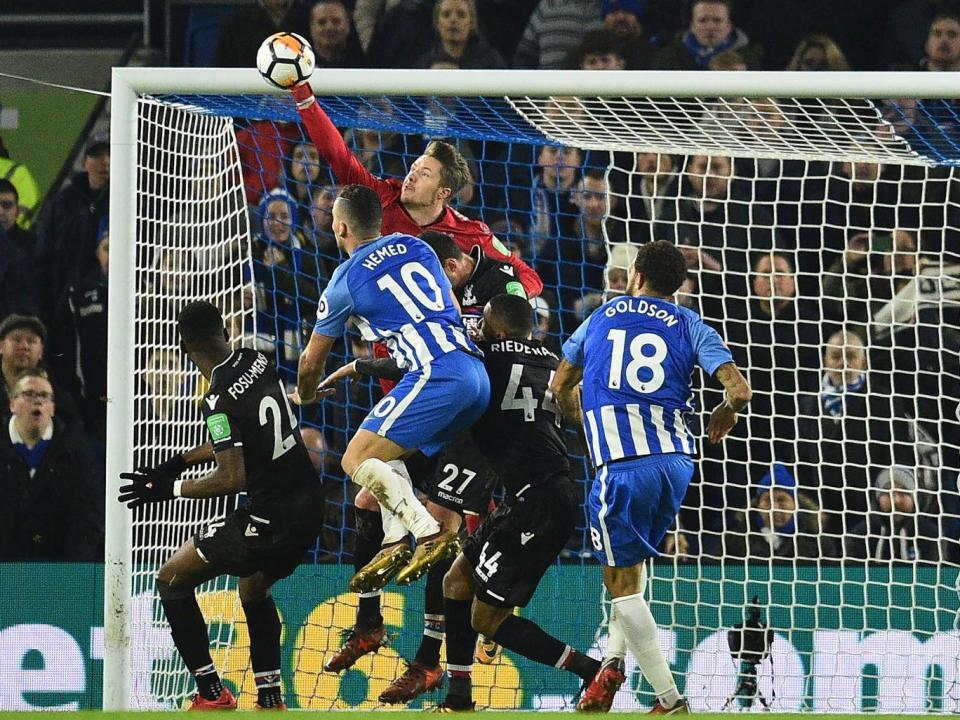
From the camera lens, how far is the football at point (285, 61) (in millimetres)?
6781

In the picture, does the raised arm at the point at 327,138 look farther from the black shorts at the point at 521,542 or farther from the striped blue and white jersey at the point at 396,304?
the black shorts at the point at 521,542

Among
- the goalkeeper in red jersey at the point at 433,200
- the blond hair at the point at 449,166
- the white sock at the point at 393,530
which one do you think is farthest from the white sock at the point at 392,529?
the blond hair at the point at 449,166

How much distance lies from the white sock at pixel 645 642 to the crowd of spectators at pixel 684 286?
1.90m

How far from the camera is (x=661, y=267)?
21.4ft

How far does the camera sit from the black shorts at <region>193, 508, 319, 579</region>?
6.86 meters

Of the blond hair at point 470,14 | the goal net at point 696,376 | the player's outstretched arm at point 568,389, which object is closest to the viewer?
the player's outstretched arm at point 568,389

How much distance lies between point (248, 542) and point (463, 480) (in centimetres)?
102

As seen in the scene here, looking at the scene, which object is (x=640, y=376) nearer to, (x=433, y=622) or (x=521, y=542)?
(x=521, y=542)

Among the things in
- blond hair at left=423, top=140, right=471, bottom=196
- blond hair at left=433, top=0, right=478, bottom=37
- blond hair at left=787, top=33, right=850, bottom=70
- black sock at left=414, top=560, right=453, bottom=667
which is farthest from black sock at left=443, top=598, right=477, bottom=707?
blond hair at left=787, top=33, right=850, bottom=70

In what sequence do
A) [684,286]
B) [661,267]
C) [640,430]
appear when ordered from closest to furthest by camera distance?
[640,430] < [661,267] < [684,286]

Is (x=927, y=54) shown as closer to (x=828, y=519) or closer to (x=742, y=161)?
(x=742, y=161)

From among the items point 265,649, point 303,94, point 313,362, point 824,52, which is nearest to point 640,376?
point 313,362

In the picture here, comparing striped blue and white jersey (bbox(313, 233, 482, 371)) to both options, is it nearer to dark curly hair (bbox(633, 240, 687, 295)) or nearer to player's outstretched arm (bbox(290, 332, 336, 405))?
player's outstretched arm (bbox(290, 332, 336, 405))

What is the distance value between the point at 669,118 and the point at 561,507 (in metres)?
2.29
